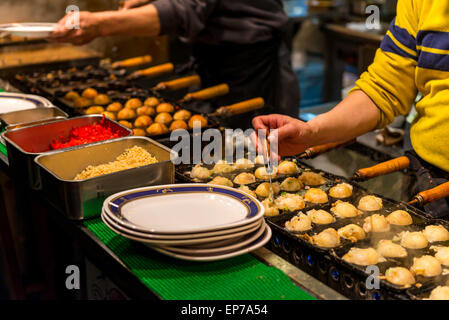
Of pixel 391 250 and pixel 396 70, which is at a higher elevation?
pixel 396 70

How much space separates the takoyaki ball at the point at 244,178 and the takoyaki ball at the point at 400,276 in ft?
2.49

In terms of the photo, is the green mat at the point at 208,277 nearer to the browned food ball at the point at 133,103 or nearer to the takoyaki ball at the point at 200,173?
the takoyaki ball at the point at 200,173

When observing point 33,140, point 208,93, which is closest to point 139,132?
point 33,140

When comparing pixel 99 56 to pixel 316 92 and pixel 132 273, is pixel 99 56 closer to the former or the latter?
pixel 132 273

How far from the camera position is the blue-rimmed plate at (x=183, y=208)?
1552mm

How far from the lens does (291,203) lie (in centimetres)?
183

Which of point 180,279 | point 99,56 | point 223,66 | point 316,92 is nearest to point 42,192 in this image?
point 180,279

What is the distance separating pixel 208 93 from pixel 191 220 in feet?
5.45

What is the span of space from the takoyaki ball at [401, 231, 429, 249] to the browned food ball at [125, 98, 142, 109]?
1850 millimetres

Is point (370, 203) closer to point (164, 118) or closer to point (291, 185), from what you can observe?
point (291, 185)

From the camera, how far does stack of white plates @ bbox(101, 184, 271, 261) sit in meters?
1.44

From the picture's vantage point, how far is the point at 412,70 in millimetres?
2104

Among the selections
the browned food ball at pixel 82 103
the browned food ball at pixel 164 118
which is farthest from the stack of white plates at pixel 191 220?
the browned food ball at pixel 82 103

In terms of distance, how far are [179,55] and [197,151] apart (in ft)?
6.87
